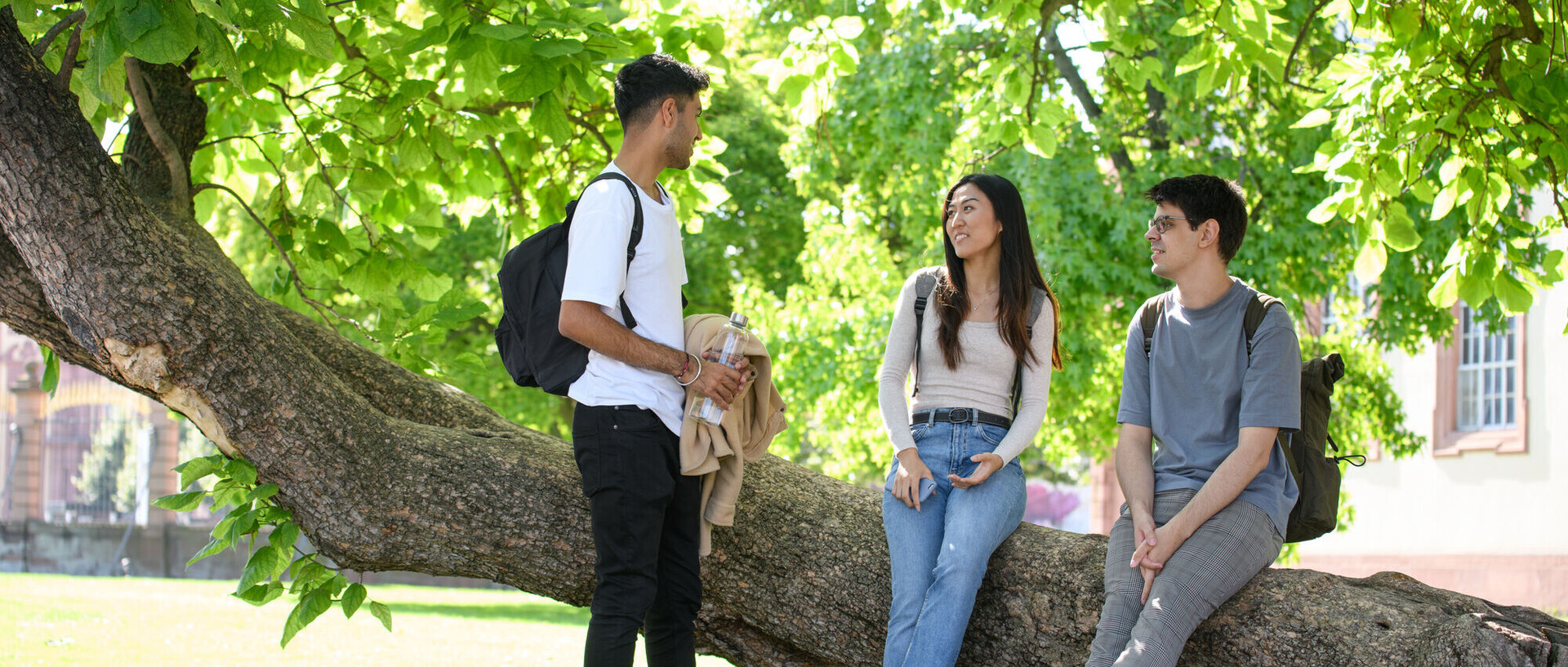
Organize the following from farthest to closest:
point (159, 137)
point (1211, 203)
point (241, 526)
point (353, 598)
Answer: point (159, 137) < point (353, 598) < point (241, 526) < point (1211, 203)

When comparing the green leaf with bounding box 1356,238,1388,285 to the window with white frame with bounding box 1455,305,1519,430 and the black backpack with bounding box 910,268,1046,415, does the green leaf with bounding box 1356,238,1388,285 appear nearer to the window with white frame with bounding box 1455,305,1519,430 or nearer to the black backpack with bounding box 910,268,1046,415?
the black backpack with bounding box 910,268,1046,415

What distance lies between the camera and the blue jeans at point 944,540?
3393mm

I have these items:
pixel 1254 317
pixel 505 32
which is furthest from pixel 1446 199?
pixel 505 32

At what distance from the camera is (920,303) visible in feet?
13.1

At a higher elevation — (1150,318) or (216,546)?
(1150,318)

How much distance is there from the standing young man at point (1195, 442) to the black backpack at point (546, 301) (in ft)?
5.19

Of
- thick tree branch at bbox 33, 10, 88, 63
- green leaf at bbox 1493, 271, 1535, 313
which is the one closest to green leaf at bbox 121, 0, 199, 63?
thick tree branch at bbox 33, 10, 88, 63

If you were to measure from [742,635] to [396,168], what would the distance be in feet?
11.2

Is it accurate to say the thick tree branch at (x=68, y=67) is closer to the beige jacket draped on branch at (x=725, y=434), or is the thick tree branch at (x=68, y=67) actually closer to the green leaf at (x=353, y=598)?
the green leaf at (x=353, y=598)

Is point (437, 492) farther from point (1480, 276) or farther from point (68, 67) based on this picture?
point (1480, 276)

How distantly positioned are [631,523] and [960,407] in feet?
3.81

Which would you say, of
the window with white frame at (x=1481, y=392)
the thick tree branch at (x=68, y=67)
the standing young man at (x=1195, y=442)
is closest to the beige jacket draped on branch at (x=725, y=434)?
the standing young man at (x=1195, y=442)

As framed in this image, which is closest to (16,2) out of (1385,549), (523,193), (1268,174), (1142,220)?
(523,193)

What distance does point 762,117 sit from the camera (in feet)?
66.6
